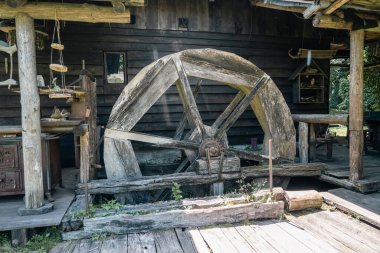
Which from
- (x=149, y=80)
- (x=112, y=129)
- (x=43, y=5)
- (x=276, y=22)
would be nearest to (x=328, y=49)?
(x=276, y=22)

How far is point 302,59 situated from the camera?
7098 millimetres

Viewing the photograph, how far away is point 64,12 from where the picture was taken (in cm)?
353

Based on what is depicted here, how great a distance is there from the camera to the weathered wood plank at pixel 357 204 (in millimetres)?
3483

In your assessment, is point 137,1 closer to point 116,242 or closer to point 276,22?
point 116,242

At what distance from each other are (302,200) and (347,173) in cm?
135

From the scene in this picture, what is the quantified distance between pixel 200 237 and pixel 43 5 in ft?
10.1

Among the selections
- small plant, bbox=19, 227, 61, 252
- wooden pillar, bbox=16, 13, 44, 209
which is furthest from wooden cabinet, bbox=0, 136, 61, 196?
small plant, bbox=19, 227, 61, 252

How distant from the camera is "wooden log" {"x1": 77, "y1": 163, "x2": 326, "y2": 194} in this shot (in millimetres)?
3939

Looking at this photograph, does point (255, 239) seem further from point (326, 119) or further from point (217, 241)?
point (326, 119)

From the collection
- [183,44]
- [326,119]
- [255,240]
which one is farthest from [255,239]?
[183,44]

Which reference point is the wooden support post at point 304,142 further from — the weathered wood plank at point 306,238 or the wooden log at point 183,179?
the weathered wood plank at point 306,238

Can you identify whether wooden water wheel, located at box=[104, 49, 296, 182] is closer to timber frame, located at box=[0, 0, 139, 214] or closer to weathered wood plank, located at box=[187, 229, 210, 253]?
timber frame, located at box=[0, 0, 139, 214]

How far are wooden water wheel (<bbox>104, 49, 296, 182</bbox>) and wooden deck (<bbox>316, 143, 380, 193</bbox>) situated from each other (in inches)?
27.6

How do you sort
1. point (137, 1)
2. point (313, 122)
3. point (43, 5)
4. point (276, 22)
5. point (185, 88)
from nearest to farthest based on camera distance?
1. point (43, 5)
2. point (137, 1)
3. point (185, 88)
4. point (313, 122)
5. point (276, 22)
